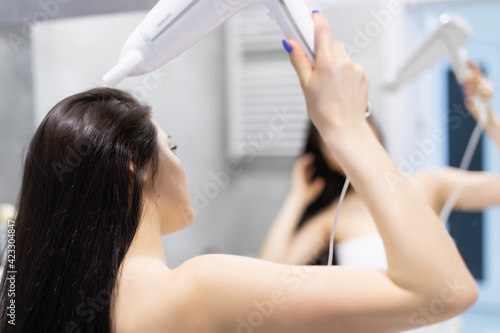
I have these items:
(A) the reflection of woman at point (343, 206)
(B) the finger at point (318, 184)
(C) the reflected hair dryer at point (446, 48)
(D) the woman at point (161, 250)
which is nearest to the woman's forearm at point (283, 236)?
(A) the reflection of woman at point (343, 206)

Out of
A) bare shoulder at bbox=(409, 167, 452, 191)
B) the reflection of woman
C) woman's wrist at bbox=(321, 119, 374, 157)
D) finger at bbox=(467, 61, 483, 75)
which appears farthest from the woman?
bare shoulder at bbox=(409, 167, 452, 191)

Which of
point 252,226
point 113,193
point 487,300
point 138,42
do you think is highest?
point 138,42

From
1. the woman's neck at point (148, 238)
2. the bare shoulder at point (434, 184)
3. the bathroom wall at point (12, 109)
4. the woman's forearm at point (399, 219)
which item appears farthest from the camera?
the bare shoulder at point (434, 184)

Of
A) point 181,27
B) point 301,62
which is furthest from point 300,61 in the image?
point 181,27

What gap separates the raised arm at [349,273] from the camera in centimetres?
33

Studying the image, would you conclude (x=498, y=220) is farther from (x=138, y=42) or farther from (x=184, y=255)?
(x=138, y=42)

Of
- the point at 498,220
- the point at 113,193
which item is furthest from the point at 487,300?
the point at 113,193

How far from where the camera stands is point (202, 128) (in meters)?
1.59

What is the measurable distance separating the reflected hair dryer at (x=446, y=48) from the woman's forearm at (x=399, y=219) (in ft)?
1.90

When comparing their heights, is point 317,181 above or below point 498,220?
above

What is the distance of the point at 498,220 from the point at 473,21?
692 mm

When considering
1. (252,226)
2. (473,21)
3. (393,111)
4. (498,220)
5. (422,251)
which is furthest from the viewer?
(252,226)

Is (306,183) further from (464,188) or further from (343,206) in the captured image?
(464,188)

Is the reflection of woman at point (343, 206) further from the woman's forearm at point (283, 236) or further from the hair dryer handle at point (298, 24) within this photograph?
the hair dryer handle at point (298, 24)
